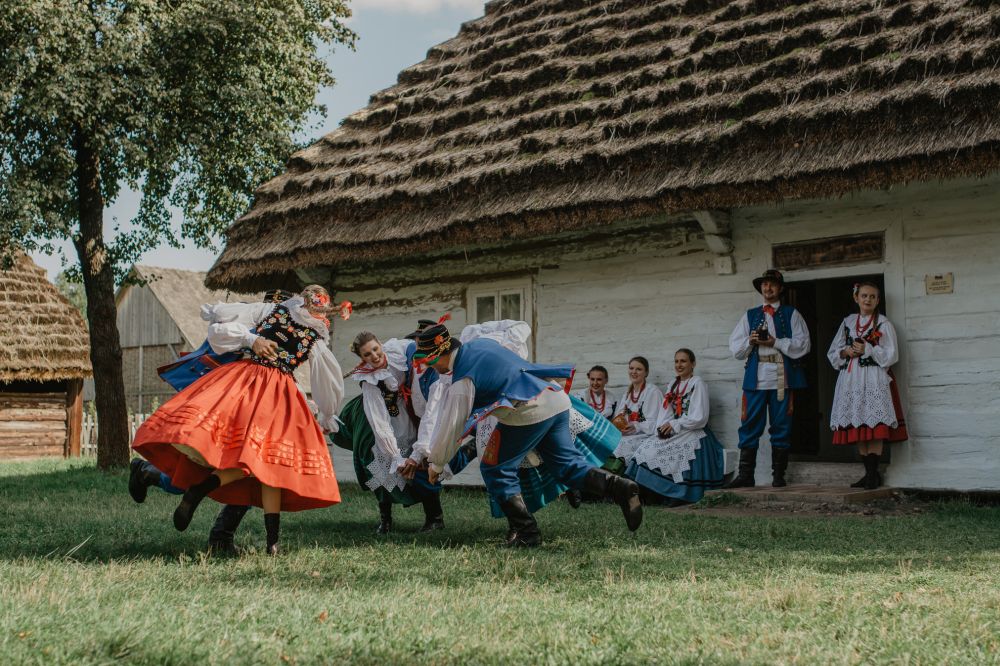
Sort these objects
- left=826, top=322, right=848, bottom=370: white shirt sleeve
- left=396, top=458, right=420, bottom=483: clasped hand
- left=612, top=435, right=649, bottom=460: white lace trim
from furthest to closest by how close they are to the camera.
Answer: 1. left=612, top=435, right=649, bottom=460: white lace trim
2. left=826, top=322, right=848, bottom=370: white shirt sleeve
3. left=396, top=458, right=420, bottom=483: clasped hand

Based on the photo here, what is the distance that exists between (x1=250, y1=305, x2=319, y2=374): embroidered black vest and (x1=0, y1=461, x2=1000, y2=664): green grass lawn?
981mm

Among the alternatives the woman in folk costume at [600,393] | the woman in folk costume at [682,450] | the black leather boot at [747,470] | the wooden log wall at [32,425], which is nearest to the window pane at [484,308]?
the woman in folk costume at [600,393]

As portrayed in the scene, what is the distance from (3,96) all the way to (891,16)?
9.37 m

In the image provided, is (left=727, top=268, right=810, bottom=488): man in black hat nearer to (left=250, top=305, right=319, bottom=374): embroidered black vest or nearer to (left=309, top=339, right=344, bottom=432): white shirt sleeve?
(left=309, top=339, right=344, bottom=432): white shirt sleeve

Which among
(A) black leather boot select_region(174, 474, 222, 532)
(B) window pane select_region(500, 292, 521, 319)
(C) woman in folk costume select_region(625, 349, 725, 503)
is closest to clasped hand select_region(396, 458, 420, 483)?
(A) black leather boot select_region(174, 474, 222, 532)

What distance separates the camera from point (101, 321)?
1338cm

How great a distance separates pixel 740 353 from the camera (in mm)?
7797

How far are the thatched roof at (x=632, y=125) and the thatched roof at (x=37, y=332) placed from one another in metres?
9.22

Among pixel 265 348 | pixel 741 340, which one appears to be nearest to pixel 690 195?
pixel 741 340

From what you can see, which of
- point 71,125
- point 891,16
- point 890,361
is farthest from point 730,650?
point 71,125

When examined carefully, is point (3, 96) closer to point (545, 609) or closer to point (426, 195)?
point (426, 195)

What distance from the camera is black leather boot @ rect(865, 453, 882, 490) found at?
7207 millimetres

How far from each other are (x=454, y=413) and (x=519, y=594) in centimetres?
152

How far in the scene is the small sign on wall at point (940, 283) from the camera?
7.16m
